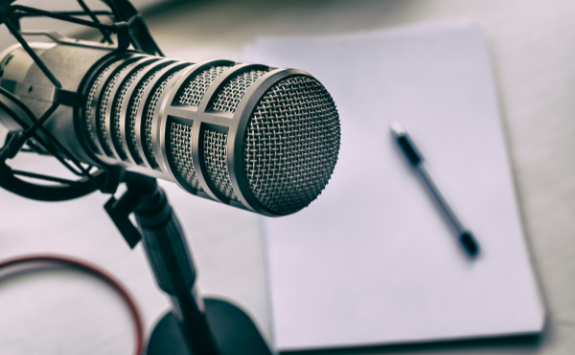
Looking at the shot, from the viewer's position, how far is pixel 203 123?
0.21 m

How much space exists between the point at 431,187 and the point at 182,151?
1.44 feet

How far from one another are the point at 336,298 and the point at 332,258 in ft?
0.17

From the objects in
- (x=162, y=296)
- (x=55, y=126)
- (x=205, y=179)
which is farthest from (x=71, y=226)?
(x=205, y=179)

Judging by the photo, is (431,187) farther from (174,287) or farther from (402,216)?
(174,287)

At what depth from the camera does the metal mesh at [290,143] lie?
0.19 metres

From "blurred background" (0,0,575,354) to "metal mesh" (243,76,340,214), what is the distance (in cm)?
38

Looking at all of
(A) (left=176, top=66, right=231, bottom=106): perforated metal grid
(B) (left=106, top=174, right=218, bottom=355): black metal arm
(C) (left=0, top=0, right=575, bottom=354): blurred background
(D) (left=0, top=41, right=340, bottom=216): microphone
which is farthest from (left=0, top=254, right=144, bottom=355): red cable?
(A) (left=176, top=66, right=231, bottom=106): perforated metal grid

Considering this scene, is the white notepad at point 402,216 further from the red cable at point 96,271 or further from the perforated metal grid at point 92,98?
the perforated metal grid at point 92,98

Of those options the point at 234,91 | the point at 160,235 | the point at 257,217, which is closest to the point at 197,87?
the point at 234,91

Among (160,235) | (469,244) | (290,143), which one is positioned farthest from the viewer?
(469,244)

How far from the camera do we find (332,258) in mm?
549

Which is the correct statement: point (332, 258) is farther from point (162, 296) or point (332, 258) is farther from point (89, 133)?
point (89, 133)

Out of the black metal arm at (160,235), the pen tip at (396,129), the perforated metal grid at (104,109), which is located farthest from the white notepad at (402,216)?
the perforated metal grid at (104,109)

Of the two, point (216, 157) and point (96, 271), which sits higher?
point (216, 157)
